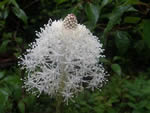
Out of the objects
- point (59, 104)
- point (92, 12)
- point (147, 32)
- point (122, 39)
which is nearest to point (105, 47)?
point (122, 39)

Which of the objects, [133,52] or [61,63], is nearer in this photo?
[61,63]

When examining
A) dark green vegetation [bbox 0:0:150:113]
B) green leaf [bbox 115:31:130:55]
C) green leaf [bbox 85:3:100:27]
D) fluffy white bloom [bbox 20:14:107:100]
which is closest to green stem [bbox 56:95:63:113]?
fluffy white bloom [bbox 20:14:107:100]

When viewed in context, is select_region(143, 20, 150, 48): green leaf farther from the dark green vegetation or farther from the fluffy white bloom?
the fluffy white bloom

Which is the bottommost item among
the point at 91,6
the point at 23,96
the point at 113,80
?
the point at 23,96

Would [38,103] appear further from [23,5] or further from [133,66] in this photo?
[133,66]

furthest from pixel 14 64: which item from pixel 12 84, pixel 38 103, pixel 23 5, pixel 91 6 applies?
pixel 91 6

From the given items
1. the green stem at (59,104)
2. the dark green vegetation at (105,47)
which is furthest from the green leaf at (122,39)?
the green stem at (59,104)

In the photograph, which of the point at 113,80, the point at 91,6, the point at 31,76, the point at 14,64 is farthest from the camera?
the point at 113,80

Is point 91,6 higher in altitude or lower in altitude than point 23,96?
higher
